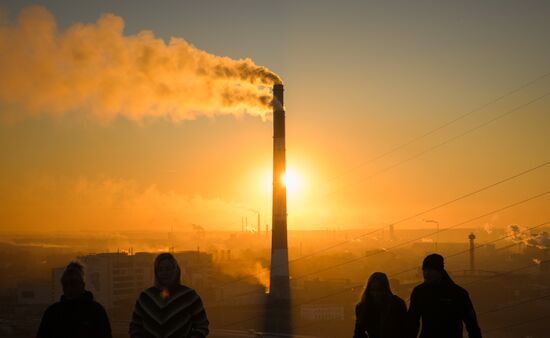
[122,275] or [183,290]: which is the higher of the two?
[183,290]

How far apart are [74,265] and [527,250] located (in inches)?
7891

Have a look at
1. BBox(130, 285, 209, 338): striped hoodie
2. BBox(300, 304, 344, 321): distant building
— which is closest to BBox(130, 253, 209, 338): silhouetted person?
BBox(130, 285, 209, 338): striped hoodie

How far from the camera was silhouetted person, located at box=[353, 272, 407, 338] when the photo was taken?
734 centimetres

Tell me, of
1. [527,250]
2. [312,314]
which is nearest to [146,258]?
[312,314]

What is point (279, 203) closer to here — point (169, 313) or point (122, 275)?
point (122, 275)

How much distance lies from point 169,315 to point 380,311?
246cm

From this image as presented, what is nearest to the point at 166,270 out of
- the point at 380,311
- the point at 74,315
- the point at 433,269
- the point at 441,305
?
the point at 74,315

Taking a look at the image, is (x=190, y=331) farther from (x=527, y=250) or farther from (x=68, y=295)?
(x=527, y=250)

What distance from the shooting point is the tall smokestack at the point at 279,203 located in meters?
60.7

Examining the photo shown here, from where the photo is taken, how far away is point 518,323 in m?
84.8

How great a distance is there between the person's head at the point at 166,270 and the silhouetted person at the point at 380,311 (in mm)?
2330

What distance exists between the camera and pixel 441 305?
7.23m

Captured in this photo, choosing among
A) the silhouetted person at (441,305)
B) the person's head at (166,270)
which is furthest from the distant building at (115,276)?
the person's head at (166,270)

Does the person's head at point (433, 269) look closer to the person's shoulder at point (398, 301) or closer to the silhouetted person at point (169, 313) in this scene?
the person's shoulder at point (398, 301)
